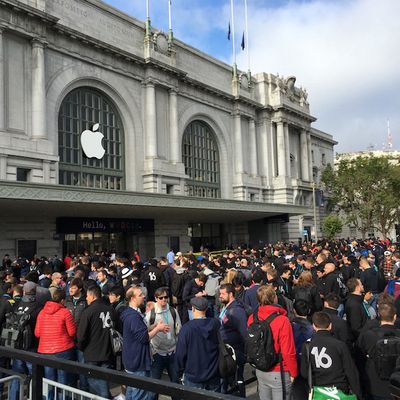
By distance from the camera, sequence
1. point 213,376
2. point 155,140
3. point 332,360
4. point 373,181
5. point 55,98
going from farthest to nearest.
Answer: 1. point 373,181
2. point 155,140
3. point 55,98
4. point 213,376
5. point 332,360

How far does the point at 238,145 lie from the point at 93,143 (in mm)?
18401

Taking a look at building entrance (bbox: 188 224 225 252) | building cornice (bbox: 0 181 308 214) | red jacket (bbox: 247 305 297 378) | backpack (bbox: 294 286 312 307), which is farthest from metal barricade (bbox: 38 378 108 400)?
building entrance (bbox: 188 224 225 252)

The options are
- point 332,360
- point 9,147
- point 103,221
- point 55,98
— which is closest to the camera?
point 332,360

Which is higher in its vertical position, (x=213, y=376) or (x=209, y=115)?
(x=209, y=115)

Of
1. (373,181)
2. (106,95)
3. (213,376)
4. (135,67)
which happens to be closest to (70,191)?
(106,95)

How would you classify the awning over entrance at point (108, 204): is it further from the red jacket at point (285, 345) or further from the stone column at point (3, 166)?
the red jacket at point (285, 345)

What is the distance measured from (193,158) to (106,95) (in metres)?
11.7

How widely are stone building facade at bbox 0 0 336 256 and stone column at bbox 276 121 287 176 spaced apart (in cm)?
16

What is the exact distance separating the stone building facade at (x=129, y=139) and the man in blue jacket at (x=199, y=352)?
1725 cm

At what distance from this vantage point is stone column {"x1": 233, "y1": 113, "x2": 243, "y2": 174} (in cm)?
4562

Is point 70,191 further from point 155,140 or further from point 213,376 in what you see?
point 213,376

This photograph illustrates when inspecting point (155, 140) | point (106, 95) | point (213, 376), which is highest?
point (106, 95)

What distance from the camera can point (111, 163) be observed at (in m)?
33.9

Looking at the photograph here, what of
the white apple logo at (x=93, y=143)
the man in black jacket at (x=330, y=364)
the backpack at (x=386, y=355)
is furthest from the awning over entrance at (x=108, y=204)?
the backpack at (x=386, y=355)
